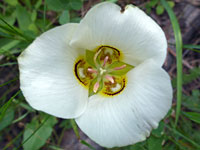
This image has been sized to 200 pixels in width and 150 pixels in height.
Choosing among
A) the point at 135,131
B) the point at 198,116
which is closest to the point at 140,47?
the point at 135,131

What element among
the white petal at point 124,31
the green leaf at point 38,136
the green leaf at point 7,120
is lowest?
the green leaf at point 7,120

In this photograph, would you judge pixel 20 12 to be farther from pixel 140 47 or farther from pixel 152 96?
pixel 152 96

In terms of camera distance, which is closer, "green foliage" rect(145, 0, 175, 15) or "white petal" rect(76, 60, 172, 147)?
"white petal" rect(76, 60, 172, 147)

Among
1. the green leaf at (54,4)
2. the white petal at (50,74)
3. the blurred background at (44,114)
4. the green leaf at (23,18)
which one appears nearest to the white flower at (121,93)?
the white petal at (50,74)

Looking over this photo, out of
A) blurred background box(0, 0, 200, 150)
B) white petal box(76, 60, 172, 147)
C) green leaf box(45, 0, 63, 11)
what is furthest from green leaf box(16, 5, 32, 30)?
Answer: white petal box(76, 60, 172, 147)

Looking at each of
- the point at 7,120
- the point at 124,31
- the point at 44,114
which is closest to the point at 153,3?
the point at 124,31

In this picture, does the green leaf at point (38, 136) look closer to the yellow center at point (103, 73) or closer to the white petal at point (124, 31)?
the yellow center at point (103, 73)

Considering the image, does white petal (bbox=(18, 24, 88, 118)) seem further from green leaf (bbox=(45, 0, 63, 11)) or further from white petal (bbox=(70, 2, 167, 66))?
green leaf (bbox=(45, 0, 63, 11))
